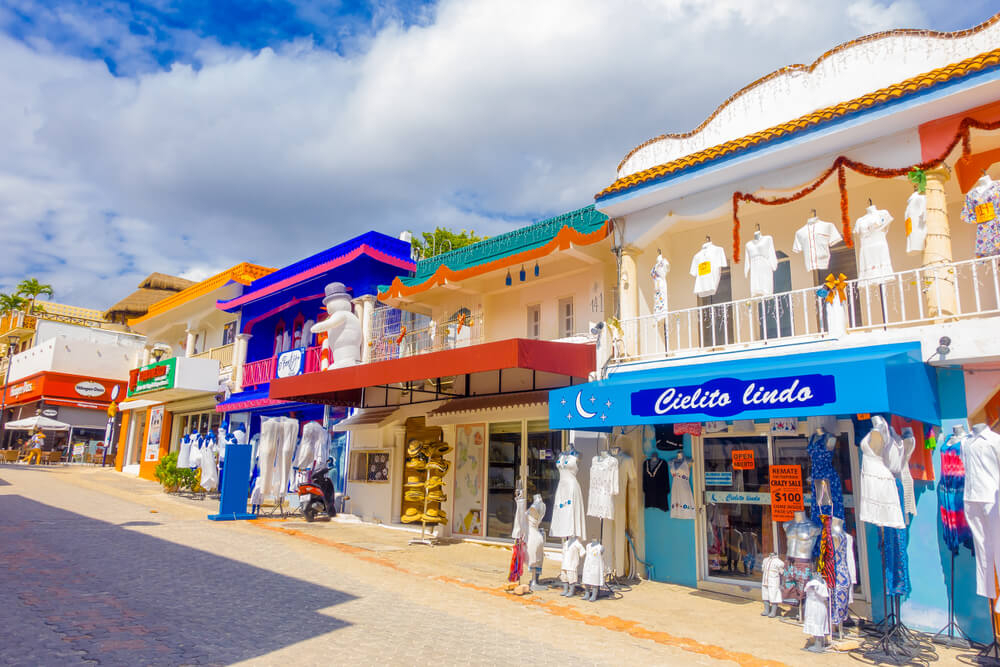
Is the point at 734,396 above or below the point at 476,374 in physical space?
below

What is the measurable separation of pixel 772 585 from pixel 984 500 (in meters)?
2.50

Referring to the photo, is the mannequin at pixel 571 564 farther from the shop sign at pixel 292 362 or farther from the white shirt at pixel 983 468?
the shop sign at pixel 292 362

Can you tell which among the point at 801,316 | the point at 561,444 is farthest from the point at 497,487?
the point at 801,316

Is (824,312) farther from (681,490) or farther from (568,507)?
(568,507)

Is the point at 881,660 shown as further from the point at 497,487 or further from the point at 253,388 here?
the point at 253,388

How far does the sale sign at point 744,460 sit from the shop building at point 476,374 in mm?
2679

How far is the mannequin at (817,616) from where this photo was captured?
20.9ft

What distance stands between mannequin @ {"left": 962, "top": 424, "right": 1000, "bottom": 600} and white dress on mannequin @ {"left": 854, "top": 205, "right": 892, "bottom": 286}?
227 centimetres

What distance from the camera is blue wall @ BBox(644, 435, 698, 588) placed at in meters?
9.30

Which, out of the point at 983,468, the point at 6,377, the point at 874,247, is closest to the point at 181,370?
the point at 874,247

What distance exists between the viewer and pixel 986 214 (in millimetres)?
7180

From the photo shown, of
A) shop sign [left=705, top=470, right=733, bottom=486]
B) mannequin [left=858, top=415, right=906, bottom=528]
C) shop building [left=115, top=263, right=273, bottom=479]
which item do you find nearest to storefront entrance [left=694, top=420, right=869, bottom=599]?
shop sign [left=705, top=470, right=733, bottom=486]

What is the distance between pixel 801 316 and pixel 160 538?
11034mm

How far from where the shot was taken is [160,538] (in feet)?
36.1
